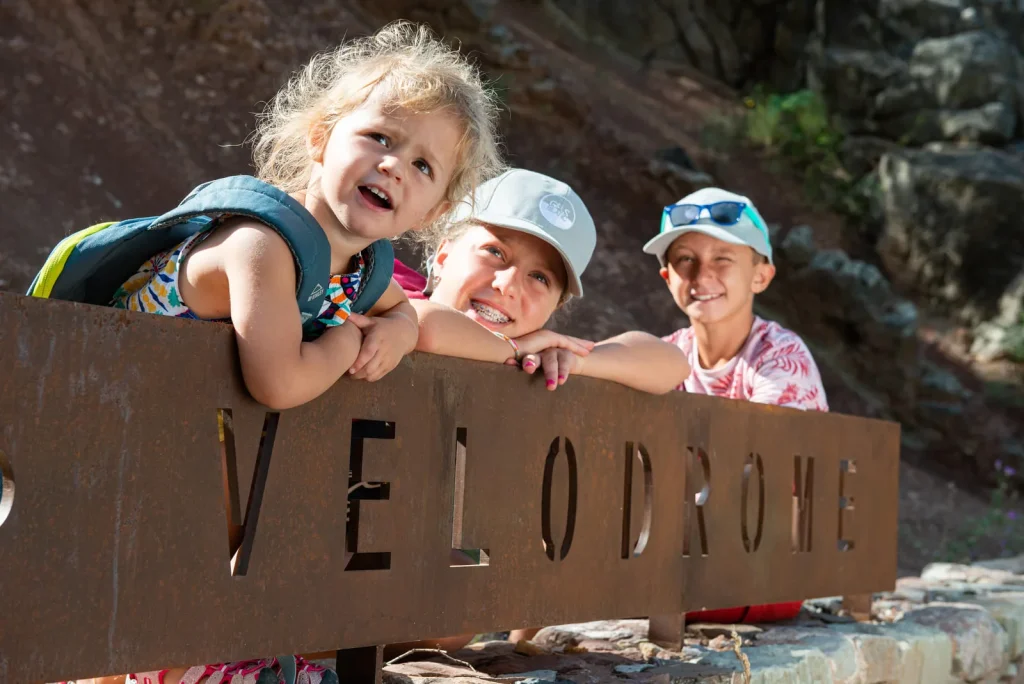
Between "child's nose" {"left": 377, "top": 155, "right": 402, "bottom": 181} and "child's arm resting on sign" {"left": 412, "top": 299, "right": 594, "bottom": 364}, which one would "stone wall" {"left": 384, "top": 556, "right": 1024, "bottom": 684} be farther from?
"child's nose" {"left": 377, "top": 155, "right": 402, "bottom": 181}

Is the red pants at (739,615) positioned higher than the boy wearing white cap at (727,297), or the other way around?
the boy wearing white cap at (727,297)

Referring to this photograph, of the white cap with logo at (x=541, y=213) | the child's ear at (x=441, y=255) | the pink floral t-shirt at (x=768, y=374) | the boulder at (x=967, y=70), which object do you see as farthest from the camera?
the boulder at (x=967, y=70)

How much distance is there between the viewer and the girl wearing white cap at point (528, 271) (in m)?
2.29

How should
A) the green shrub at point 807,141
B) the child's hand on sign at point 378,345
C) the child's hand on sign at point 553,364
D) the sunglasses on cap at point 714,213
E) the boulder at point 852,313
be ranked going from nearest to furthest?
the child's hand on sign at point 378,345
the child's hand on sign at point 553,364
the sunglasses on cap at point 714,213
the boulder at point 852,313
the green shrub at point 807,141

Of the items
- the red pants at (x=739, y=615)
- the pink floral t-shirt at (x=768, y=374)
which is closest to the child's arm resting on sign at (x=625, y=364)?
the pink floral t-shirt at (x=768, y=374)

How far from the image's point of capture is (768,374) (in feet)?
11.2

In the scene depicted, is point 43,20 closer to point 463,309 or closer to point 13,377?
point 463,309

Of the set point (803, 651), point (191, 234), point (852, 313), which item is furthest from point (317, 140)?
point (852, 313)

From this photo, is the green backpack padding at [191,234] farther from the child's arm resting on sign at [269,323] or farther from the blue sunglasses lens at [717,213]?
the blue sunglasses lens at [717,213]

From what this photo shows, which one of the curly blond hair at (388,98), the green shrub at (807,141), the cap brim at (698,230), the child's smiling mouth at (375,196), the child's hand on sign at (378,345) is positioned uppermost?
the green shrub at (807,141)

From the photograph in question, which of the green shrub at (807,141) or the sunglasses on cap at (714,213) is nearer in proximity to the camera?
the sunglasses on cap at (714,213)

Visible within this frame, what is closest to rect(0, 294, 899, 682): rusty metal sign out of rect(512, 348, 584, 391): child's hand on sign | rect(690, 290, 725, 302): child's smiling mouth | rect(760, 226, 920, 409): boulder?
rect(512, 348, 584, 391): child's hand on sign

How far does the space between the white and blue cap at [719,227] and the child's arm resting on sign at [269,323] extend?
6.71ft

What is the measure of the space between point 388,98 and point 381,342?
42 cm
